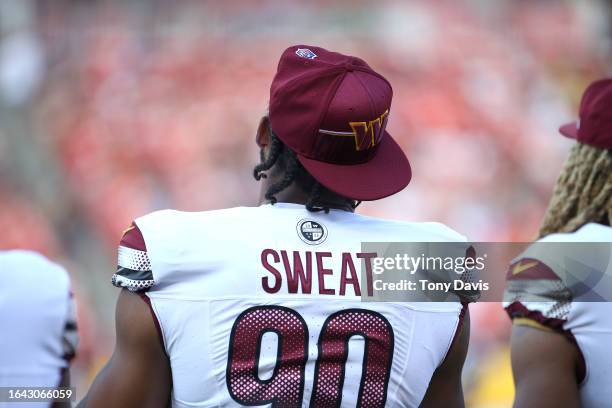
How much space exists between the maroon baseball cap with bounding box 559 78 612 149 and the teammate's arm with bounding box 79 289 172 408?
119 centimetres

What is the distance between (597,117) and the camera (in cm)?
219

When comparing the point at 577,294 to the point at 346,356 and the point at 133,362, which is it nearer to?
the point at 346,356

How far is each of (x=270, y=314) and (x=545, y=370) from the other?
2.26 ft

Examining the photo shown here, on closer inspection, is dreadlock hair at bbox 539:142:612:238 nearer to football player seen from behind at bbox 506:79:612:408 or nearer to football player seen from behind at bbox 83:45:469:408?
football player seen from behind at bbox 506:79:612:408

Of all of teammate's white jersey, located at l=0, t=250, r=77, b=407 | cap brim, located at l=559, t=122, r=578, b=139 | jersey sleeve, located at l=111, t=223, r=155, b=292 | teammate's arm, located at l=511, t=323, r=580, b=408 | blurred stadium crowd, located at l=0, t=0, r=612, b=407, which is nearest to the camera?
jersey sleeve, located at l=111, t=223, r=155, b=292

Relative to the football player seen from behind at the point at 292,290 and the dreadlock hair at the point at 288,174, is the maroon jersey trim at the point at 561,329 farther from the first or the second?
the dreadlock hair at the point at 288,174

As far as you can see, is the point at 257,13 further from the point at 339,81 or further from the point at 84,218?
the point at 339,81

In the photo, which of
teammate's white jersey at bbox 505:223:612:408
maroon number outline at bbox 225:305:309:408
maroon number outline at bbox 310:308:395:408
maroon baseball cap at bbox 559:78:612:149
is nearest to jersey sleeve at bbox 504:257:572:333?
teammate's white jersey at bbox 505:223:612:408

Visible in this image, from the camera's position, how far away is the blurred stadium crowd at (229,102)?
7332 mm

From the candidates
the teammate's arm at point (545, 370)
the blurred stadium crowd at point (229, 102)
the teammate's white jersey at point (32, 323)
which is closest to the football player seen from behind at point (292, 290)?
the teammate's arm at point (545, 370)

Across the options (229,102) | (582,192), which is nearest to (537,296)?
(582,192)

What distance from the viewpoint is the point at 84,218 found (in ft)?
24.3

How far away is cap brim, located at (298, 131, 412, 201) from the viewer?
1.66 meters

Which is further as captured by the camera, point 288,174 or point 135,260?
point 288,174
